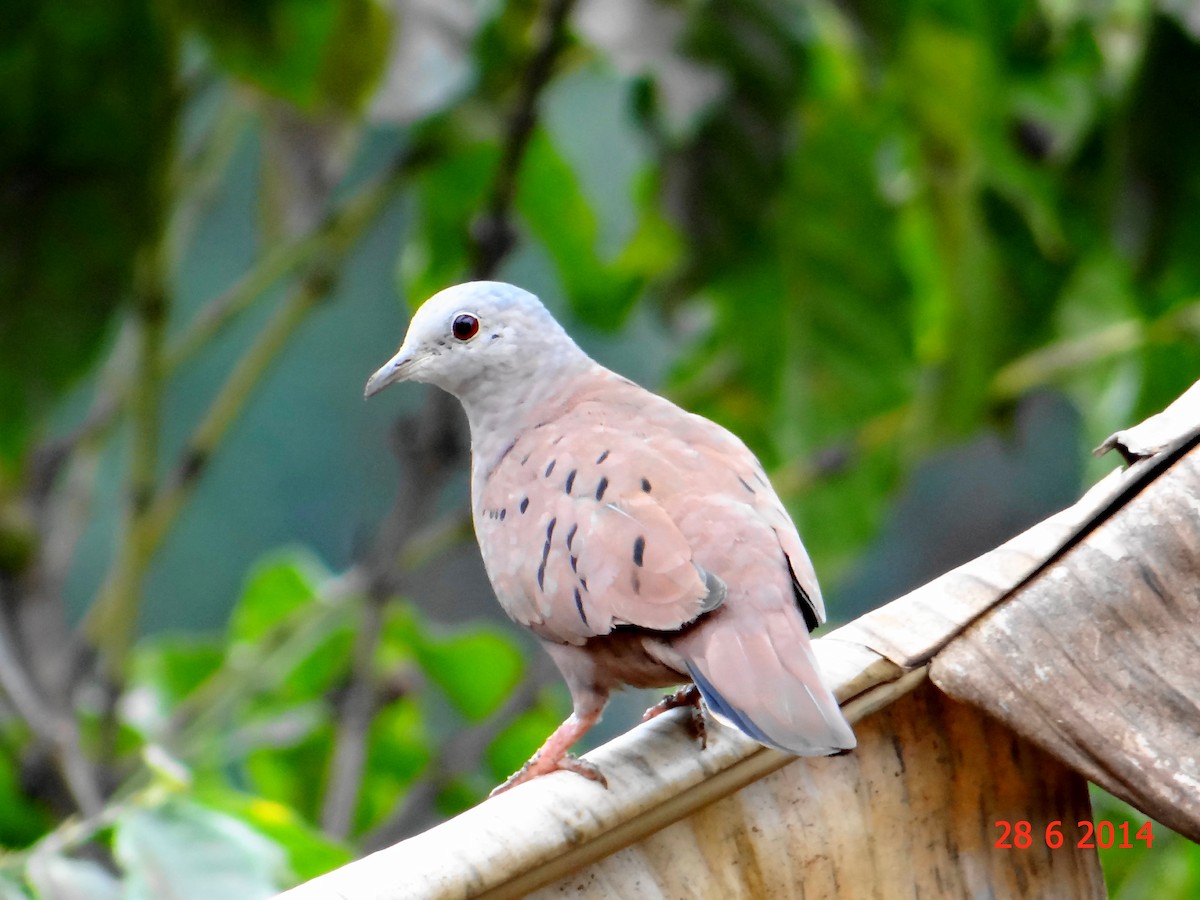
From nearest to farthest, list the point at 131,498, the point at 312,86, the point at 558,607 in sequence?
1. the point at 558,607
2. the point at 312,86
3. the point at 131,498

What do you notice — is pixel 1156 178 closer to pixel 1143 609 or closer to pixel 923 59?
pixel 923 59

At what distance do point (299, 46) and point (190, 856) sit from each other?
4.03ft

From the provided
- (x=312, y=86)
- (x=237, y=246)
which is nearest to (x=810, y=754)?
(x=312, y=86)

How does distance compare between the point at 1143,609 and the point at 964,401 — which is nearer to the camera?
the point at 1143,609

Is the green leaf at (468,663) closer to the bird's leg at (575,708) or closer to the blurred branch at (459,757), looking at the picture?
the blurred branch at (459,757)

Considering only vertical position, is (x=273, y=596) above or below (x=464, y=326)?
above

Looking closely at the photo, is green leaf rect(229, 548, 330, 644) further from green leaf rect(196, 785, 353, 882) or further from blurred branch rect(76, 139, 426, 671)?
green leaf rect(196, 785, 353, 882)

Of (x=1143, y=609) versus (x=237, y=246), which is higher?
(x=237, y=246)

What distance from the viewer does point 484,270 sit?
196cm

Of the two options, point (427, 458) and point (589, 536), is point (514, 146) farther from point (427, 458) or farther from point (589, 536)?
point (589, 536)

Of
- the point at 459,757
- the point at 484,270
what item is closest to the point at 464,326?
the point at 484,270

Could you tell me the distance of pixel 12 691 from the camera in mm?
1993

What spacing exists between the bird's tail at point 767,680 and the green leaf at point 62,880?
0.64 metres

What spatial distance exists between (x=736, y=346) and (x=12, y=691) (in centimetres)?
121
